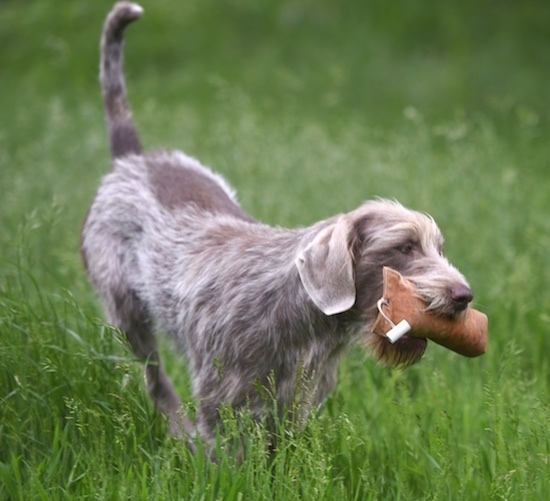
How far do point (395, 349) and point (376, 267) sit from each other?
38 cm

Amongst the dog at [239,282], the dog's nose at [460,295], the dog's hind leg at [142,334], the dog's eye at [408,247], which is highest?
the dog's eye at [408,247]

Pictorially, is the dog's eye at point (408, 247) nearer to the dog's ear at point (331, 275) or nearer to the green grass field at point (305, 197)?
the dog's ear at point (331, 275)

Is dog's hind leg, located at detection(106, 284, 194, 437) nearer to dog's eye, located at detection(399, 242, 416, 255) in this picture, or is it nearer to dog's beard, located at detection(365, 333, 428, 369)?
dog's beard, located at detection(365, 333, 428, 369)

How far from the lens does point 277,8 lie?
20859 mm

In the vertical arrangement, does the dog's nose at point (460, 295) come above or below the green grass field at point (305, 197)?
above

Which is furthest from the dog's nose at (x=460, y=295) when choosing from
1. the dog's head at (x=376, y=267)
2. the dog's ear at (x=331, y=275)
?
the dog's ear at (x=331, y=275)

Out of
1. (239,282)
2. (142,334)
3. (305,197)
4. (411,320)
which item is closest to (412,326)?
(411,320)

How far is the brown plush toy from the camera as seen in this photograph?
4.12 metres

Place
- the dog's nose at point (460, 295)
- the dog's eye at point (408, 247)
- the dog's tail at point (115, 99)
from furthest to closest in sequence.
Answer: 1. the dog's tail at point (115, 99)
2. the dog's eye at point (408, 247)
3. the dog's nose at point (460, 295)

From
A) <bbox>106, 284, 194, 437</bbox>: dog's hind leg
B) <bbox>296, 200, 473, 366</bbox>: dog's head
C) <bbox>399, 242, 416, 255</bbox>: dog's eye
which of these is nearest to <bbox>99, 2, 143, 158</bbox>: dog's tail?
<bbox>106, 284, 194, 437</bbox>: dog's hind leg

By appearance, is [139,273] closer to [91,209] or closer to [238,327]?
[91,209]

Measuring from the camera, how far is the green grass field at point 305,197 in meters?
4.24

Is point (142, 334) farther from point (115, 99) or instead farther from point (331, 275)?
point (331, 275)

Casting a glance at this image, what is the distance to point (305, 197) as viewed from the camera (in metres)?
9.40
